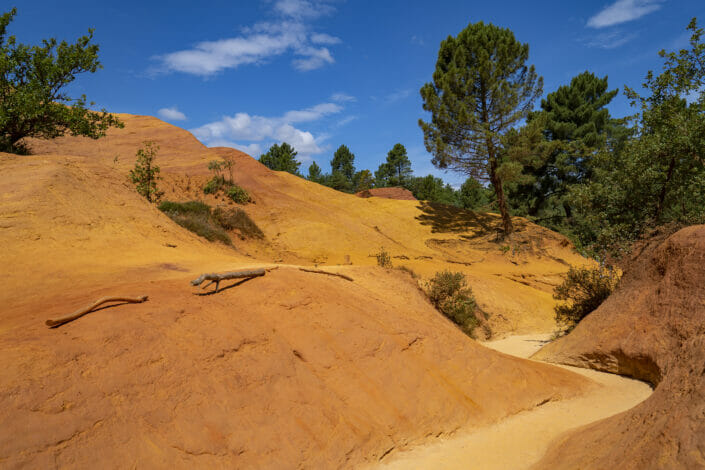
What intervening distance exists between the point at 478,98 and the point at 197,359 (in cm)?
2435

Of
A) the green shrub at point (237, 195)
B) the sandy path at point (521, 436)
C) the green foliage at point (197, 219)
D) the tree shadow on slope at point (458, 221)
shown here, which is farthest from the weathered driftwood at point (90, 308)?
the tree shadow on slope at point (458, 221)

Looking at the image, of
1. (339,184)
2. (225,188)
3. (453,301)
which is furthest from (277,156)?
(453,301)

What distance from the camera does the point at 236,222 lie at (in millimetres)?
18172

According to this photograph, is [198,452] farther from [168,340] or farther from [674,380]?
[674,380]

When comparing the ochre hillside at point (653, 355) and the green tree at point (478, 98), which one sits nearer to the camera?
the ochre hillside at point (653, 355)

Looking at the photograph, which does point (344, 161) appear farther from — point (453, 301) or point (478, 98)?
point (453, 301)

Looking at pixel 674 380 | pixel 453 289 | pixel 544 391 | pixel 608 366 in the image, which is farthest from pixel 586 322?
pixel 674 380

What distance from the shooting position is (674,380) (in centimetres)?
332

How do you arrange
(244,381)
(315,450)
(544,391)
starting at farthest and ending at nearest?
(544,391) < (244,381) < (315,450)

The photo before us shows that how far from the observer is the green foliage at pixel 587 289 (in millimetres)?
10859

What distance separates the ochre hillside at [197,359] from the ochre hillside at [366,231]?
17.6ft

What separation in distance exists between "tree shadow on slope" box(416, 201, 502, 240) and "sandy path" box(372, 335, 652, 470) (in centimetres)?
1953

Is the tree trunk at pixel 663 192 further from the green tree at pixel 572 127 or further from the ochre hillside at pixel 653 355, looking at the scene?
the green tree at pixel 572 127

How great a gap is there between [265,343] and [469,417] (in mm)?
3176
